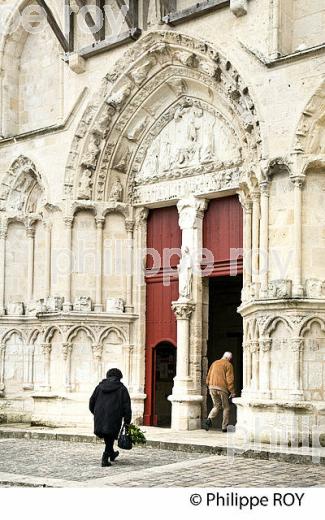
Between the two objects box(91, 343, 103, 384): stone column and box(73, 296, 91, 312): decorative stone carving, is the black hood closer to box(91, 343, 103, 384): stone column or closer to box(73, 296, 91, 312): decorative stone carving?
box(91, 343, 103, 384): stone column

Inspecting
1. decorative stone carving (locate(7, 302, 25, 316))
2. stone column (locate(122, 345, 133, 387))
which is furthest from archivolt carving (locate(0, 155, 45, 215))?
stone column (locate(122, 345, 133, 387))

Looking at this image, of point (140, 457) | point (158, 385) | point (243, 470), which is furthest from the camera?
point (158, 385)

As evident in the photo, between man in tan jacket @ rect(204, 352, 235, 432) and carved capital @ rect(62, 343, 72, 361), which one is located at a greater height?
carved capital @ rect(62, 343, 72, 361)

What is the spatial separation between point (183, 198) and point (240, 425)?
12.7ft

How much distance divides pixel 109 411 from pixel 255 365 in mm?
2679

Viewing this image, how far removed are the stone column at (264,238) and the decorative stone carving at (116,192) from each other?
3429 millimetres

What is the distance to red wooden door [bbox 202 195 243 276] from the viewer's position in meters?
13.4

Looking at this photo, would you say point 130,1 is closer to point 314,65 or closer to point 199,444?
point 314,65

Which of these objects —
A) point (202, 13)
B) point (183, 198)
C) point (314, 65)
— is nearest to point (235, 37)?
point (202, 13)

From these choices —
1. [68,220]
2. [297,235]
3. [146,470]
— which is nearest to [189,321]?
[68,220]

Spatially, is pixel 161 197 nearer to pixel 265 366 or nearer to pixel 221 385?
pixel 221 385

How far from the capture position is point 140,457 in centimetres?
1085

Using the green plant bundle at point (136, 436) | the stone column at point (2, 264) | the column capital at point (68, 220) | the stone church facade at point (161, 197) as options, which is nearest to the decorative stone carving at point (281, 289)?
the stone church facade at point (161, 197)

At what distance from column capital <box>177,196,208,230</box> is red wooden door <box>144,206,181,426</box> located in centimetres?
35
